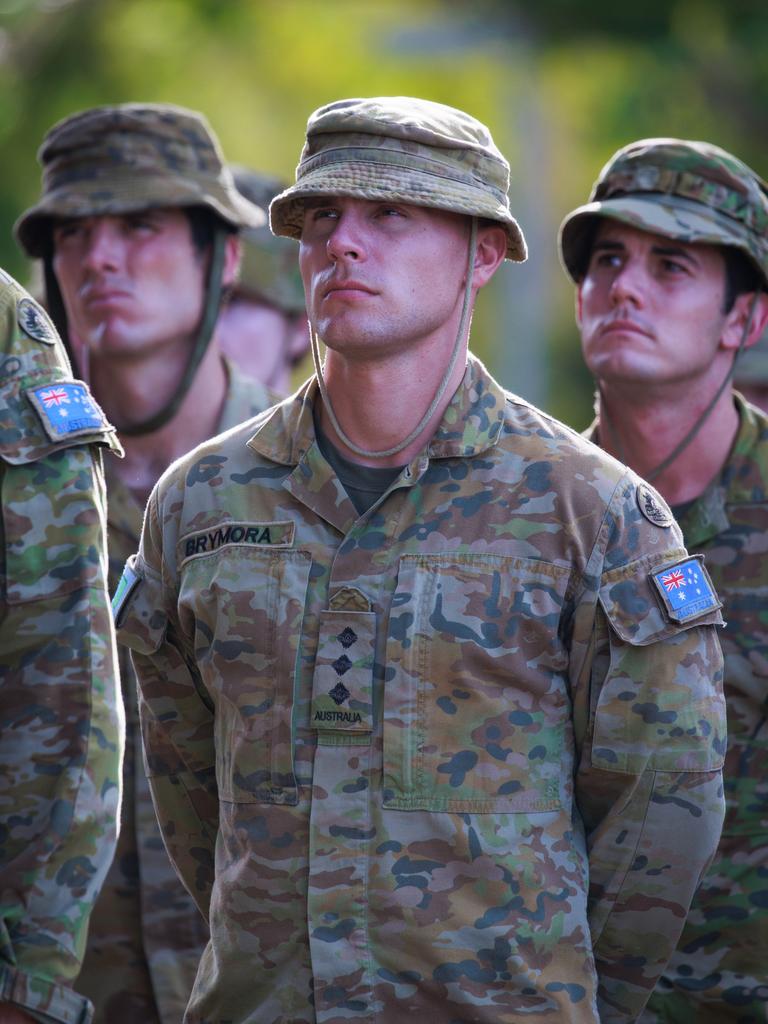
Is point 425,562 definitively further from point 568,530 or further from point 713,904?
point 713,904

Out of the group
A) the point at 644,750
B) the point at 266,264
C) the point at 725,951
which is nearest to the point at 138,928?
the point at 725,951

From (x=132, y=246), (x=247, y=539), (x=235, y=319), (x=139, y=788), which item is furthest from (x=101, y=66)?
(x=247, y=539)

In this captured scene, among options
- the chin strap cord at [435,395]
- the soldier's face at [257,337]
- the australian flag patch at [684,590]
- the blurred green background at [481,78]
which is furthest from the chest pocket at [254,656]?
the blurred green background at [481,78]

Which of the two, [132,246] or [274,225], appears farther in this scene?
[132,246]

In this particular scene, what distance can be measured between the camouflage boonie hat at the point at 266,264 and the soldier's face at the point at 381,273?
3404 millimetres

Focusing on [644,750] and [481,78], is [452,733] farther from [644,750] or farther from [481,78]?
[481,78]

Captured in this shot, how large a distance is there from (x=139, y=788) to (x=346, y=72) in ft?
61.7

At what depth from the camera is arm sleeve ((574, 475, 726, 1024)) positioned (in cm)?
344

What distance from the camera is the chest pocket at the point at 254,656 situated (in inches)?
136

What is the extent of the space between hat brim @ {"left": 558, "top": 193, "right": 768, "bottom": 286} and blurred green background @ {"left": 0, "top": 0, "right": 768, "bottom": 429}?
1059 cm

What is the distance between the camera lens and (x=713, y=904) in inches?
176

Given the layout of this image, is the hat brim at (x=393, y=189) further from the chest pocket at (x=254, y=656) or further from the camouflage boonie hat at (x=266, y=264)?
the camouflage boonie hat at (x=266, y=264)

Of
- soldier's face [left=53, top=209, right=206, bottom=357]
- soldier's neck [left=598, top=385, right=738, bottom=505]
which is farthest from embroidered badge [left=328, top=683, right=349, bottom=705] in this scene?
soldier's face [left=53, top=209, right=206, bottom=357]

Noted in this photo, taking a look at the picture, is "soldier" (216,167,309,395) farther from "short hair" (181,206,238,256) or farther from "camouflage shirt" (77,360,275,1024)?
"camouflage shirt" (77,360,275,1024)
